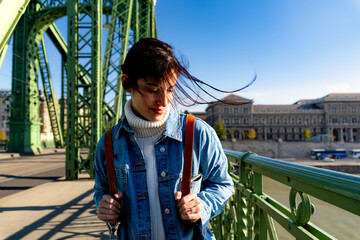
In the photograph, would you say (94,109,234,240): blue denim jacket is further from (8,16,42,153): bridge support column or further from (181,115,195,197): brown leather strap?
(8,16,42,153): bridge support column

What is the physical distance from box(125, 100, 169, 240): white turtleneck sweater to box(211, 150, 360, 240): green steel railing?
56 centimetres

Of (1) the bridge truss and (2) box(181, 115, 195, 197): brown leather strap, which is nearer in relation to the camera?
(2) box(181, 115, 195, 197): brown leather strap

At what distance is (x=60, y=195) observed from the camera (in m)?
4.41

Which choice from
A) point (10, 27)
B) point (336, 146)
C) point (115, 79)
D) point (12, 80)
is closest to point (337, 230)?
point (115, 79)

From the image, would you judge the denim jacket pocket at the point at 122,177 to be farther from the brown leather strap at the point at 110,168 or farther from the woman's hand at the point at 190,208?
the woman's hand at the point at 190,208

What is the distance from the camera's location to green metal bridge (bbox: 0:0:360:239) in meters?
0.94

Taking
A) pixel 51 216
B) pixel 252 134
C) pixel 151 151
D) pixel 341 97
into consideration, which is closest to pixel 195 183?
pixel 151 151

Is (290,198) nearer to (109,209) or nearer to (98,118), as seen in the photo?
(109,209)

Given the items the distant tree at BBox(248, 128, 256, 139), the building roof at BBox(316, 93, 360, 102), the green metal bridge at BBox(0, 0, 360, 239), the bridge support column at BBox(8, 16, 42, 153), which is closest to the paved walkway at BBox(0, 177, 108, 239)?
the green metal bridge at BBox(0, 0, 360, 239)

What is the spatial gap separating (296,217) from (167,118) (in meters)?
0.67

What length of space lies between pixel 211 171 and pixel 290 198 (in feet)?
1.14

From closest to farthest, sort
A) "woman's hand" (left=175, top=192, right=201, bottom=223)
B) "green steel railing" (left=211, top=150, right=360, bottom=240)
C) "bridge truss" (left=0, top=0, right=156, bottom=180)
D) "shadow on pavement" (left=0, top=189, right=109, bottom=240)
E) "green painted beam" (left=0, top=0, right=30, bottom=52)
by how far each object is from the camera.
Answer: "green steel railing" (left=211, top=150, right=360, bottom=240)
"woman's hand" (left=175, top=192, right=201, bottom=223)
"green painted beam" (left=0, top=0, right=30, bottom=52)
"shadow on pavement" (left=0, top=189, right=109, bottom=240)
"bridge truss" (left=0, top=0, right=156, bottom=180)

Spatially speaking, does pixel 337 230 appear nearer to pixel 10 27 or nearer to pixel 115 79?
pixel 115 79

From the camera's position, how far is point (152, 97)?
1.09 m
